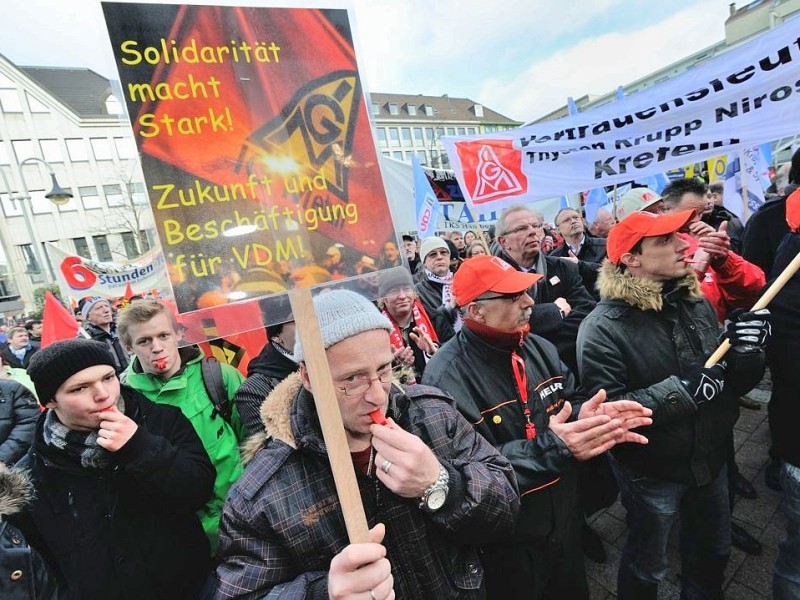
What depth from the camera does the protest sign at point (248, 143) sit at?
0.96 m

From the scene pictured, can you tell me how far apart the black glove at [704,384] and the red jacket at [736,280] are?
2.92ft

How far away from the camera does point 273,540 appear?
118cm

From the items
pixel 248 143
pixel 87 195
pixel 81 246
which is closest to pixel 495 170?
pixel 248 143

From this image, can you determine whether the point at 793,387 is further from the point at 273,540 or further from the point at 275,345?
the point at 275,345

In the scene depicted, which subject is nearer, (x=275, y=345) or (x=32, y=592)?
(x=32, y=592)

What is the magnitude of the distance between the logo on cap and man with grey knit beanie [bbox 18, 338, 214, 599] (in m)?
3.30

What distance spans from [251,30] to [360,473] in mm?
1281

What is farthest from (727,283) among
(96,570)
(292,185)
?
(96,570)

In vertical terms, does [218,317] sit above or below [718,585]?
above

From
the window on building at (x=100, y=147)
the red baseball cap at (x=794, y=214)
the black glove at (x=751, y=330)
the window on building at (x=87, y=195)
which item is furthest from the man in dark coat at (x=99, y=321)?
the window on building at (x=87, y=195)

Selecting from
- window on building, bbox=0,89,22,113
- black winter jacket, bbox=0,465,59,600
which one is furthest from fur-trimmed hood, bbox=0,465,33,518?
window on building, bbox=0,89,22,113

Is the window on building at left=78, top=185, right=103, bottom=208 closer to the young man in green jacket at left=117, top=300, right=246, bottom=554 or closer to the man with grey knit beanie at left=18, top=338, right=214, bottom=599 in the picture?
the young man in green jacket at left=117, top=300, right=246, bottom=554

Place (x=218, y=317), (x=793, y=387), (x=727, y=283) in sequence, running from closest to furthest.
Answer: (x=218, y=317), (x=793, y=387), (x=727, y=283)

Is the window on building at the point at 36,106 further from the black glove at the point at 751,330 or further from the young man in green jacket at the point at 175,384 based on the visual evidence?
the black glove at the point at 751,330
